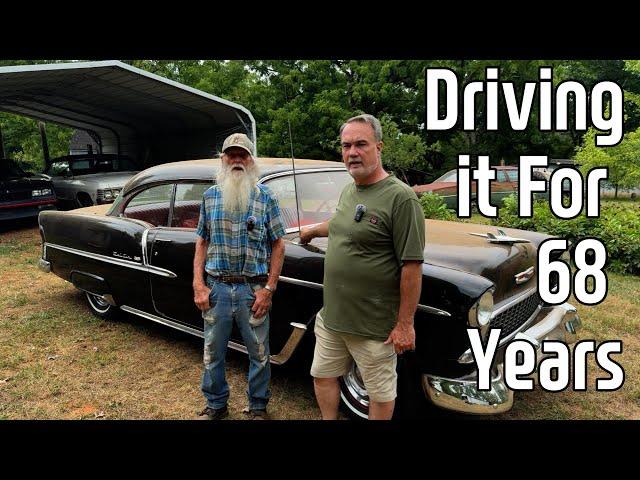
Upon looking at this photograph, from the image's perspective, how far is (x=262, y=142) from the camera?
20.6m

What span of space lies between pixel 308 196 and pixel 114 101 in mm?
11817

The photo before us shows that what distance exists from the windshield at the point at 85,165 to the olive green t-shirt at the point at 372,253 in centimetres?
1070

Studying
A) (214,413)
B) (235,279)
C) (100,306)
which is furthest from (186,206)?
(100,306)

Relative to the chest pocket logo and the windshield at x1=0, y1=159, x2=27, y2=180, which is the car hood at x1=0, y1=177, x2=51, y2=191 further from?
the chest pocket logo

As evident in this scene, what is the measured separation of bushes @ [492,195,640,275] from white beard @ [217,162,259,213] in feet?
18.8

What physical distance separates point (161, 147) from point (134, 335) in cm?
1290

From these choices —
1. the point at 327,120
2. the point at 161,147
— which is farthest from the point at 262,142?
the point at 161,147

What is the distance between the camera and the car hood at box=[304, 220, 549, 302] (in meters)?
2.88

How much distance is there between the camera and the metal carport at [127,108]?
34.3 feet

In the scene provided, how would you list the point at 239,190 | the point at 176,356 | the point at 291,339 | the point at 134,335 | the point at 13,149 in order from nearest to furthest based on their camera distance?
the point at 239,190
the point at 291,339
the point at 176,356
the point at 134,335
the point at 13,149

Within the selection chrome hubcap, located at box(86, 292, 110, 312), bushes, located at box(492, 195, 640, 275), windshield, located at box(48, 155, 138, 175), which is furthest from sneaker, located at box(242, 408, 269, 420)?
windshield, located at box(48, 155, 138, 175)

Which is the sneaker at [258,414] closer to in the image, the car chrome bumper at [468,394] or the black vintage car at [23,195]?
the car chrome bumper at [468,394]

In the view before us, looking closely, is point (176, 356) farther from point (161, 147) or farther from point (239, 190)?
point (161, 147)

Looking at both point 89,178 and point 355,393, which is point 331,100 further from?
point 355,393
